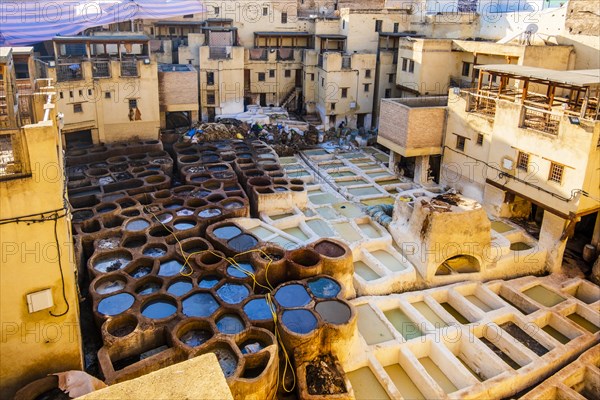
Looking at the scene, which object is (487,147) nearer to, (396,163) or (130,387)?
(396,163)

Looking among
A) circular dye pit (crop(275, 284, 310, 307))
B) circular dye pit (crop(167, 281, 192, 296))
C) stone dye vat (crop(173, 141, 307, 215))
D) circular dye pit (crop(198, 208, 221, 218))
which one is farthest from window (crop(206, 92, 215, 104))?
circular dye pit (crop(275, 284, 310, 307))

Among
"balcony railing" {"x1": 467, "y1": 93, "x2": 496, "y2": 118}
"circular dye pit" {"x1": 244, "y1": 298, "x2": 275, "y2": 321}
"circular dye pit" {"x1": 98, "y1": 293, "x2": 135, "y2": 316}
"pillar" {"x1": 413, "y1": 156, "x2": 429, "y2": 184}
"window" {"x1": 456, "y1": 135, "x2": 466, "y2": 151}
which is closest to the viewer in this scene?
"circular dye pit" {"x1": 98, "y1": 293, "x2": 135, "y2": 316}

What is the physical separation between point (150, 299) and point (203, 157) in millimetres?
15200

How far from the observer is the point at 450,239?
78.6 ft

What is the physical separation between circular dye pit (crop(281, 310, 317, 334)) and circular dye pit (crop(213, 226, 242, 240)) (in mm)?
Answer: 6045

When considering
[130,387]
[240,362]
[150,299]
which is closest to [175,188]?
[150,299]

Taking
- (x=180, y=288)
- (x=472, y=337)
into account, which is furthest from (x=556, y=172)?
(x=180, y=288)

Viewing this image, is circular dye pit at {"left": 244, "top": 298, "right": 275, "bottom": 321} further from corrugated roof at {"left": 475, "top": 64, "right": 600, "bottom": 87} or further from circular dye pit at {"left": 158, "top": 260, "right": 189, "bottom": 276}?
corrugated roof at {"left": 475, "top": 64, "right": 600, "bottom": 87}

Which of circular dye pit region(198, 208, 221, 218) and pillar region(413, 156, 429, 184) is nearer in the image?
circular dye pit region(198, 208, 221, 218)

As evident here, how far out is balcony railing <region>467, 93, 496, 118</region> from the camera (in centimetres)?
2890

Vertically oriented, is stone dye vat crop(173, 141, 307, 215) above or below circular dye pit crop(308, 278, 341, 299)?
above

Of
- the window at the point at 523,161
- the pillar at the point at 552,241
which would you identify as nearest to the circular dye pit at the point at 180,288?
the window at the point at 523,161

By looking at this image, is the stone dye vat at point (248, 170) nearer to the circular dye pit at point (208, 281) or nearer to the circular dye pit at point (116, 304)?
the circular dye pit at point (208, 281)

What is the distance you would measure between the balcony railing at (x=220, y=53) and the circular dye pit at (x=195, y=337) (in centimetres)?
2832
